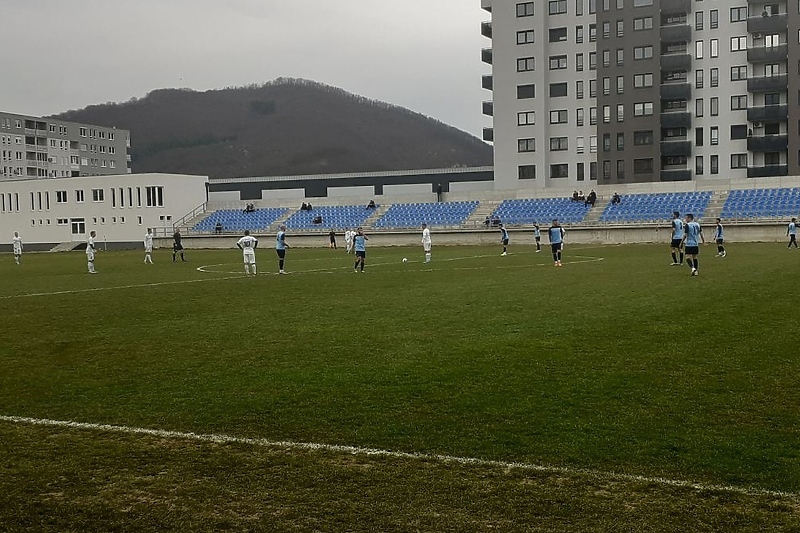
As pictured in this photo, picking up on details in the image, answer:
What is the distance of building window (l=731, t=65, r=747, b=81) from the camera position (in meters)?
71.6

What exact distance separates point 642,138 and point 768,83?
11.7m

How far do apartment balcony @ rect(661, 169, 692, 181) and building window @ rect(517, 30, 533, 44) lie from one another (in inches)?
733

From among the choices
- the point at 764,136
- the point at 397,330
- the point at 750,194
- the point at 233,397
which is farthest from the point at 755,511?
the point at 764,136

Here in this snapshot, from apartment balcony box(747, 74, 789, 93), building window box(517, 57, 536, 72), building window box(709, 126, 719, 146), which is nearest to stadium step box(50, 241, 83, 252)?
building window box(517, 57, 536, 72)

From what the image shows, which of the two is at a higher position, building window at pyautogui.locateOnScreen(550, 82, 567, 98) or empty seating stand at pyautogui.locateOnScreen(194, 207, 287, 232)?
building window at pyautogui.locateOnScreen(550, 82, 567, 98)

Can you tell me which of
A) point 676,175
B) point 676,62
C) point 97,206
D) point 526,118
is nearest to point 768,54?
point 676,62

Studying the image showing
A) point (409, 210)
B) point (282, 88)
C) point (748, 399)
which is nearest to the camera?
point (748, 399)

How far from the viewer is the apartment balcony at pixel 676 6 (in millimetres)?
72688

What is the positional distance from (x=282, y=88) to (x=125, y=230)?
124 m

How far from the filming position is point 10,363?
1179 centimetres

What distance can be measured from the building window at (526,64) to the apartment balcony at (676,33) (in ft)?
40.5

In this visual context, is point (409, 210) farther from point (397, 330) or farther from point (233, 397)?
point (233, 397)

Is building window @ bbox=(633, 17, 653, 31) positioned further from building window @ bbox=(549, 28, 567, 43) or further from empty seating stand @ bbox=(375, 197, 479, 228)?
empty seating stand @ bbox=(375, 197, 479, 228)

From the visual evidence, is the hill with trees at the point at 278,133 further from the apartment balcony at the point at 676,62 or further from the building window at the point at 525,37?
the apartment balcony at the point at 676,62
